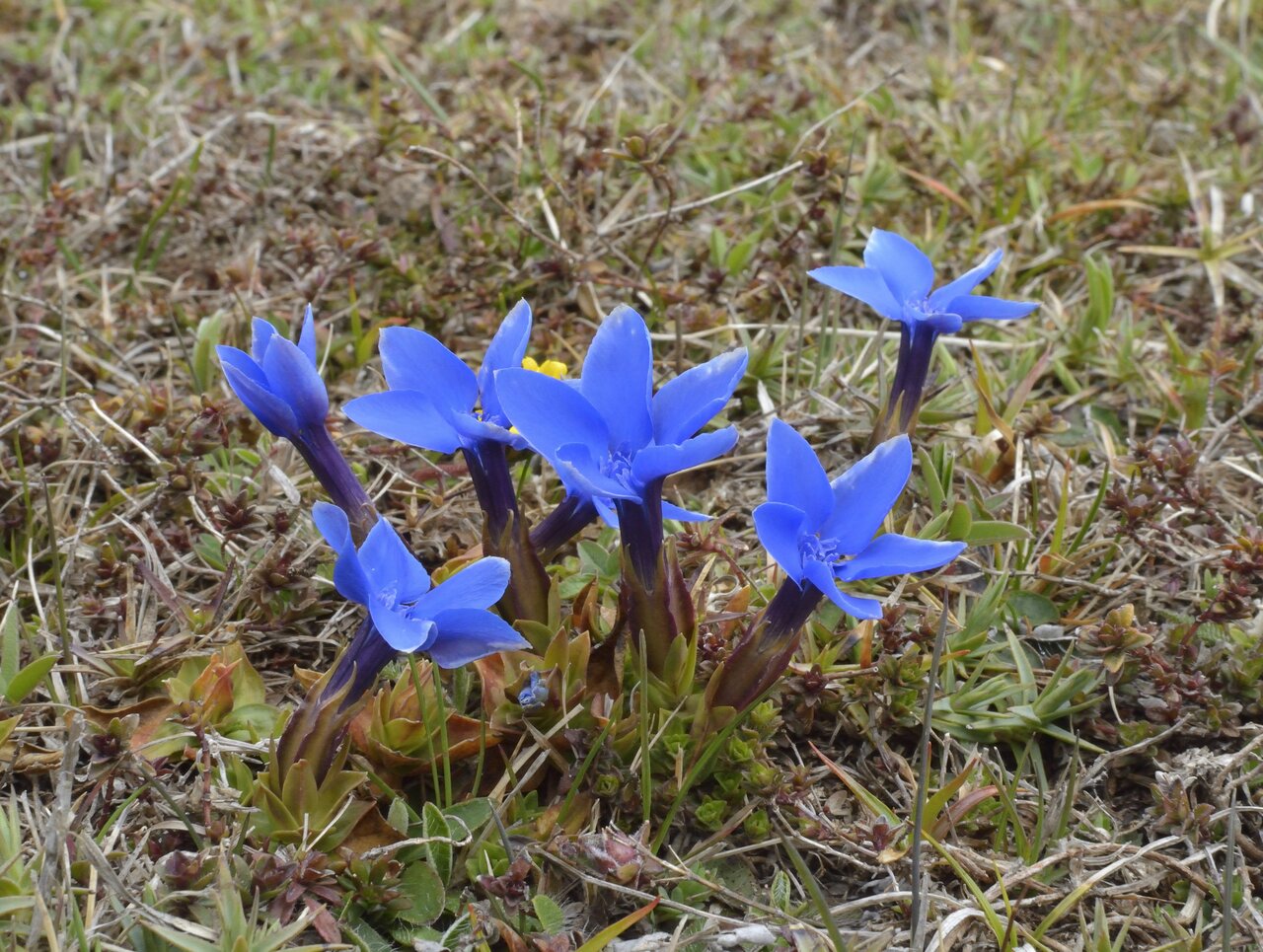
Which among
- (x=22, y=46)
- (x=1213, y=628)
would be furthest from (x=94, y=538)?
(x=22, y=46)

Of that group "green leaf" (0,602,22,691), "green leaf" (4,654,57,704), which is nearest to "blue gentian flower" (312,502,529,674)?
"green leaf" (4,654,57,704)

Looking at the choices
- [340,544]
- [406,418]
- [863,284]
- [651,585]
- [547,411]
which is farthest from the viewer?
[863,284]

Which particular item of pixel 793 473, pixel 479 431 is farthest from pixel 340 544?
pixel 793 473

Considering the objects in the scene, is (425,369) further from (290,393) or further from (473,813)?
(473,813)

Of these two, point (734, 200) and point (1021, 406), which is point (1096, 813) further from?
point (734, 200)

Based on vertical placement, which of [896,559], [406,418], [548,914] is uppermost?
[406,418]

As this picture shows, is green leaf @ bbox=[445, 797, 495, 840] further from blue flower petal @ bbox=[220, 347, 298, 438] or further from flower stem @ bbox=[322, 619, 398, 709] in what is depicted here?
blue flower petal @ bbox=[220, 347, 298, 438]
